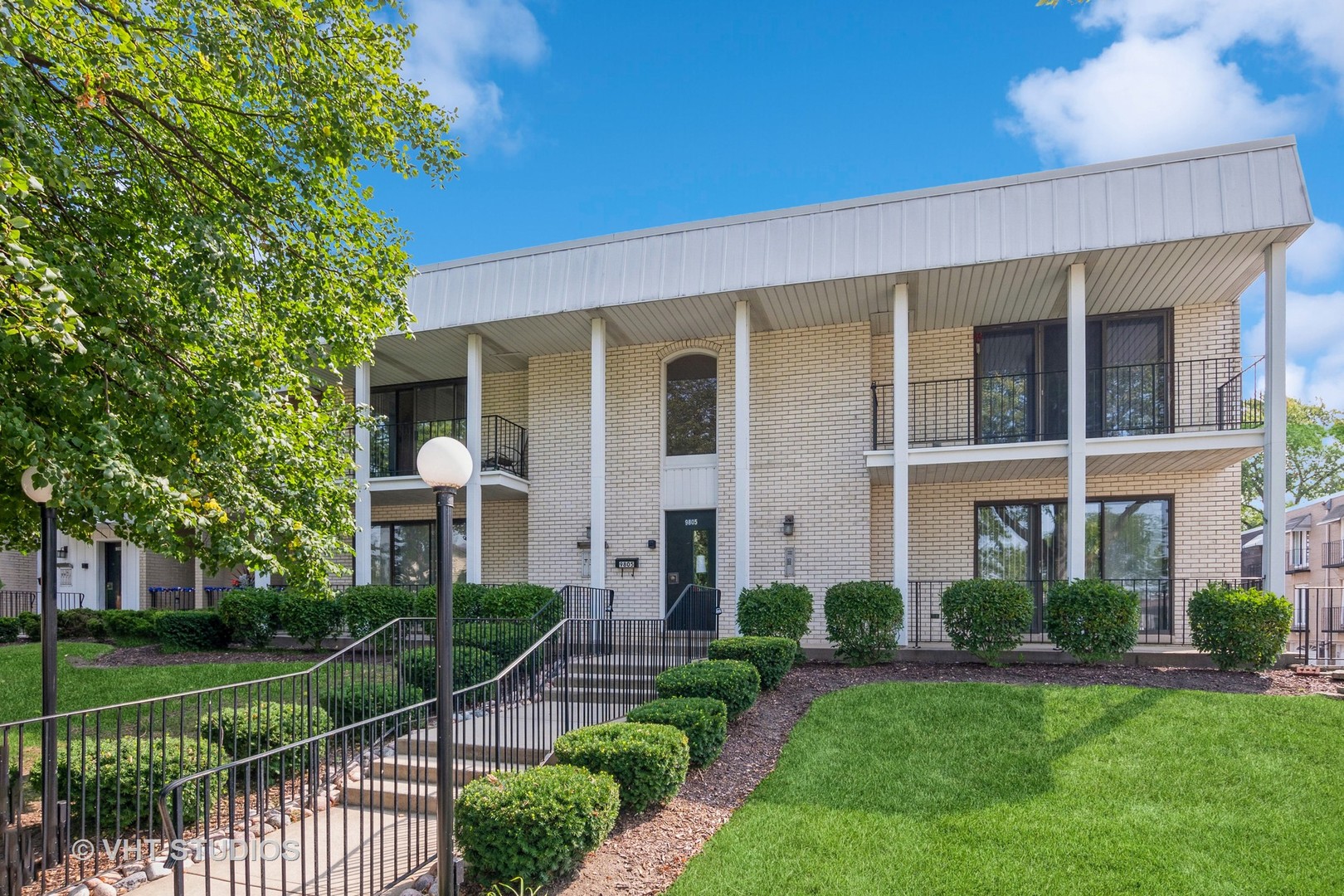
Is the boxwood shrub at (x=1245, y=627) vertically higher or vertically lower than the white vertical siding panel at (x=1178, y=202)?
lower

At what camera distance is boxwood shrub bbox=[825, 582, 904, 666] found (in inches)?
413

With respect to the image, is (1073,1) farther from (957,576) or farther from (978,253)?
(957,576)

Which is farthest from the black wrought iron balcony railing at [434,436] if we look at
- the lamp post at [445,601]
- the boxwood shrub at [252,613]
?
the lamp post at [445,601]

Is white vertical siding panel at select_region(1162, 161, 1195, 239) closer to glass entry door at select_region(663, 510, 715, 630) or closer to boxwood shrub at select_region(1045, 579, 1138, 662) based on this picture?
boxwood shrub at select_region(1045, 579, 1138, 662)

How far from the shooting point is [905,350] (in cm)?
1138

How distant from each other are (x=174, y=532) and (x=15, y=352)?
84.4 inches

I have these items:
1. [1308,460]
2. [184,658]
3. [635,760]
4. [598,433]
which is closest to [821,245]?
[598,433]

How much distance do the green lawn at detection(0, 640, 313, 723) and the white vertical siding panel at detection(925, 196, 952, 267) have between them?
33.8 ft

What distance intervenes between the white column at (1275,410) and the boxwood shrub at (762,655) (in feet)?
20.1

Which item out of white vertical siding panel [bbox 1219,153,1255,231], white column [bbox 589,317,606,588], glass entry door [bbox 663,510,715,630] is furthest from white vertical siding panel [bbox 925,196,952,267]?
glass entry door [bbox 663,510,715,630]

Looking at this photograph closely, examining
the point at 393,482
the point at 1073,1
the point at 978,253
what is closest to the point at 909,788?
the point at 1073,1

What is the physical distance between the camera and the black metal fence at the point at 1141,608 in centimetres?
1167

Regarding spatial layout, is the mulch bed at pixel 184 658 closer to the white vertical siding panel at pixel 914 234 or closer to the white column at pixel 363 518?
the white column at pixel 363 518

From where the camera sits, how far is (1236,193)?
9578 mm
